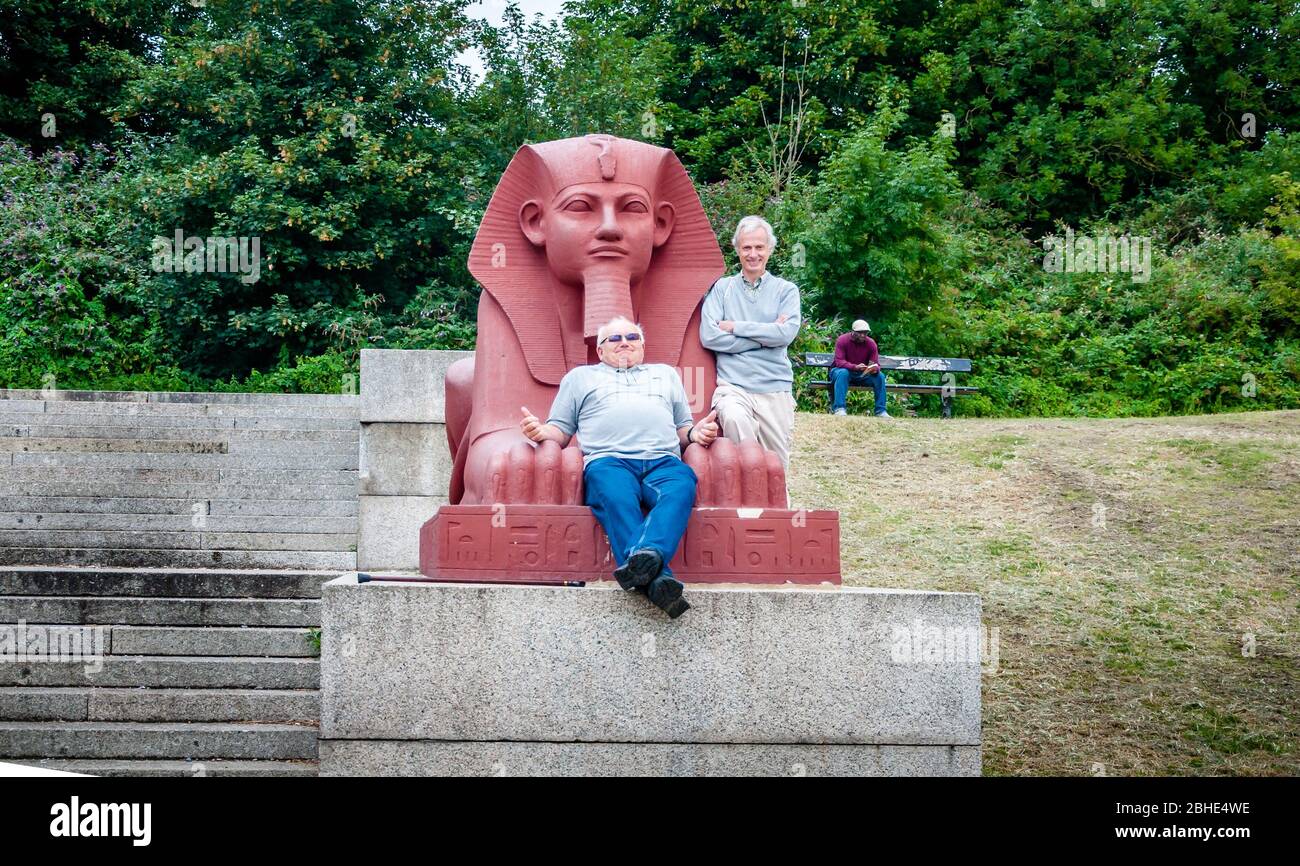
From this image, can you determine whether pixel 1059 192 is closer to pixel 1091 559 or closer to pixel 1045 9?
pixel 1045 9

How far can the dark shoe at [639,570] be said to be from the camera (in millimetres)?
4496

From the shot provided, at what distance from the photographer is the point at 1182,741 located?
6453 millimetres

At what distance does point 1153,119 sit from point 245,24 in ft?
47.3

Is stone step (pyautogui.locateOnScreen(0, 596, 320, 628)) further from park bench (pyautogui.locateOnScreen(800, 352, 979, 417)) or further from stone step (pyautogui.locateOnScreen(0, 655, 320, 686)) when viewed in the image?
park bench (pyautogui.locateOnScreen(800, 352, 979, 417))

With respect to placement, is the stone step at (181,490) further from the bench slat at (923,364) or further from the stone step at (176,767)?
the bench slat at (923,364)

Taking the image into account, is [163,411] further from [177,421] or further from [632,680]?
[632,680]

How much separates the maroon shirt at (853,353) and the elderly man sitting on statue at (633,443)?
8.67 m

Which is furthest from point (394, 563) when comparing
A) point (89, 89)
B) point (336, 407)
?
point (89, 89)

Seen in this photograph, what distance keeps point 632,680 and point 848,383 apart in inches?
386

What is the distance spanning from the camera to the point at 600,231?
5.42 m

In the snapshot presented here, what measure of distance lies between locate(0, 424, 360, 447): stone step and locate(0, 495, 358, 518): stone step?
1009 millimetres

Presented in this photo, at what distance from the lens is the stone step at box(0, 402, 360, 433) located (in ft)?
34.1

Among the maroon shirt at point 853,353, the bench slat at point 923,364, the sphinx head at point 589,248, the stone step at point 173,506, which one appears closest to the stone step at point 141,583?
the stone step at point 173,506

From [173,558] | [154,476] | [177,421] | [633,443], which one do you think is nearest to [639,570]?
[633,443]
